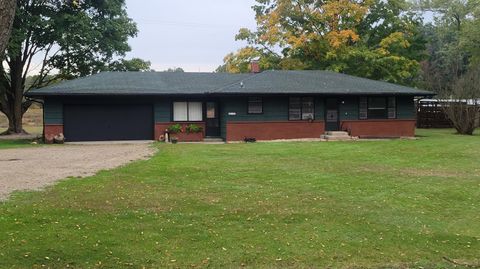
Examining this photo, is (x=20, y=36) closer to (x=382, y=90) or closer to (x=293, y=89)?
(x=293, y=89)

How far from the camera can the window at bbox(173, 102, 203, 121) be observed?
2638cm

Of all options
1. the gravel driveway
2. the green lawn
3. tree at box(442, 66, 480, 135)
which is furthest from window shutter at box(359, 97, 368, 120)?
the green lawn

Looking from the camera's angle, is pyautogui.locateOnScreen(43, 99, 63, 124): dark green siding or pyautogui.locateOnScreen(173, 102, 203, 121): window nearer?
pyautogui.locateOnScreen(43, 99, 63, 124): dark green siding

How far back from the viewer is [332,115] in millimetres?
27203

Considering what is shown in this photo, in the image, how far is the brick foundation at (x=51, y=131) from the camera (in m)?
24.8

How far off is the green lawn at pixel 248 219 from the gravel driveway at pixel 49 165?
848 millimetres

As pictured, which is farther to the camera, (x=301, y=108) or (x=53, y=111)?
(x=301, y=108)

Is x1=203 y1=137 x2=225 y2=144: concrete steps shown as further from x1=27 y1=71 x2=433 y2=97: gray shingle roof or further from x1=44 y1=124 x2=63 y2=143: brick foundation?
x1=44 y1=124 x2=63 y2=143: brick foundation

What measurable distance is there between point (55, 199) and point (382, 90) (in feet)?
70.4

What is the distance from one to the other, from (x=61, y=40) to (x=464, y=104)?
24.5 m

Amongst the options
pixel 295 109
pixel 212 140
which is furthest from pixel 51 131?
pixel 295 109

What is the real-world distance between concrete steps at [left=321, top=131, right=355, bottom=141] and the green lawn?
12.5 meters

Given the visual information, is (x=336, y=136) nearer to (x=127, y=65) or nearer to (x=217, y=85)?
(x=217, y=85)

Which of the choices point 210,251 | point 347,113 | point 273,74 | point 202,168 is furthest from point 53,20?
point 210,251
